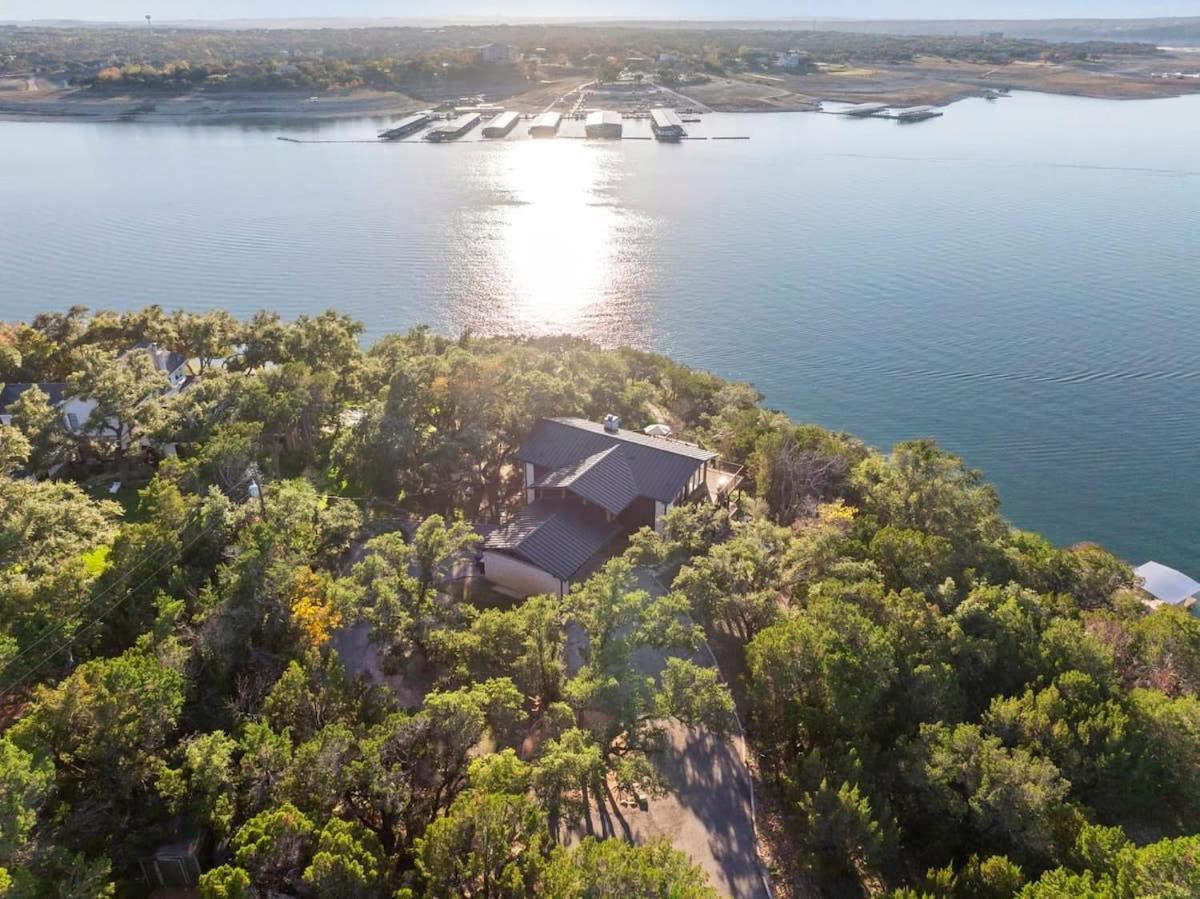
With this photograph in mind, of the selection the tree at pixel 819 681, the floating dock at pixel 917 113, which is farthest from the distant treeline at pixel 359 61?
the tree at pixel 819 681

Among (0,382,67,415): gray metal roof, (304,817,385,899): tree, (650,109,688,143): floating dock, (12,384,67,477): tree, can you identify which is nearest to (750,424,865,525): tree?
(304,817,385,899): tree

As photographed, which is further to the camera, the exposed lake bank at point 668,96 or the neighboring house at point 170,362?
the exposed lake bank at point 668,96

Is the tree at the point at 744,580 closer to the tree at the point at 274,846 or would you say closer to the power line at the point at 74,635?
the tree at the point at 274,846

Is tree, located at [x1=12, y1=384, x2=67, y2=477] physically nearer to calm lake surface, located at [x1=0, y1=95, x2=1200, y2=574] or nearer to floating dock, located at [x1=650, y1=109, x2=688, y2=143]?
calm lake surface, located at [x1=0, y1=95, x2=1200, y2=574]

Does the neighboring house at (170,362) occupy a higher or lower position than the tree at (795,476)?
higher

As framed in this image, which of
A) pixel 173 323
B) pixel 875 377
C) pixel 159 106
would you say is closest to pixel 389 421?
pixel 173 323

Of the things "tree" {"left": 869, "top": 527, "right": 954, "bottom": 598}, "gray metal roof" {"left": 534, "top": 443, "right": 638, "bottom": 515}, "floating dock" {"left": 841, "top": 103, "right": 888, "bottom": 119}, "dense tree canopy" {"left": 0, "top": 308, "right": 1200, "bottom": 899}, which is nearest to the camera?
"dense tree canopy" {"left": 0, "top": 308, "right": 1200, "bottom": 899}

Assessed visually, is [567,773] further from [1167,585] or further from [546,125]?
[546,125]
